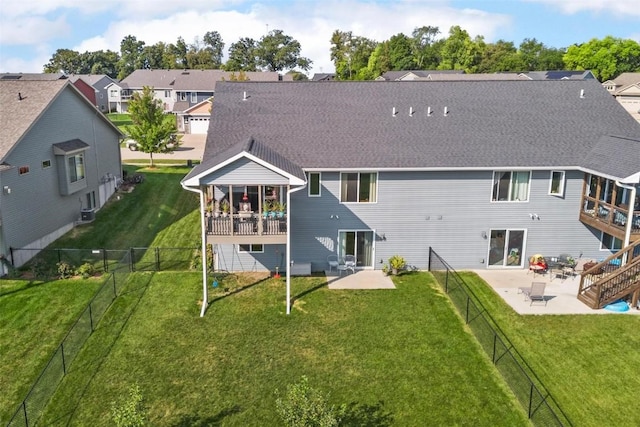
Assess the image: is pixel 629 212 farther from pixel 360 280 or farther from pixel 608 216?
pixel 360 280

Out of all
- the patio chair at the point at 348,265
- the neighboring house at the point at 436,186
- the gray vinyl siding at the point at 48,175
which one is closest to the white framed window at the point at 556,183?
the neighboring house at the point at 436,186

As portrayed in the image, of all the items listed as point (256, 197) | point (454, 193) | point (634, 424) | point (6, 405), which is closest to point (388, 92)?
point (454, 193)

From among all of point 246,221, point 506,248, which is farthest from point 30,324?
point 506,248

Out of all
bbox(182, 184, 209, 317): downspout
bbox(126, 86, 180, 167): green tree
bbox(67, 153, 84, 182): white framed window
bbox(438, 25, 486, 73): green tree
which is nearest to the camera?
bbox(182, 184, 209, 317): downspout

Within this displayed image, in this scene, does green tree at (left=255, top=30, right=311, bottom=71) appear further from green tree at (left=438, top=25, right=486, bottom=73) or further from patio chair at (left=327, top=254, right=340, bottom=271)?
patio chair at (left=327, top=254, right=340, bottom=271)

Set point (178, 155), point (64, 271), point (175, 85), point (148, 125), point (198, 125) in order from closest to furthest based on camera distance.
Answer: point (64, 271)
point (148, 125)
point (178, 155)
point (198, 125)
point (175, 85)

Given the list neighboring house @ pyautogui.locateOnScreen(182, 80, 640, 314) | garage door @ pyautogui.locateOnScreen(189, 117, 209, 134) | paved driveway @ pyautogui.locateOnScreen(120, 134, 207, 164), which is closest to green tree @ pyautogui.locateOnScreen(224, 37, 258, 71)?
garage door @ pyautogui.locateOnScreen(189, 117, 209, 134)
